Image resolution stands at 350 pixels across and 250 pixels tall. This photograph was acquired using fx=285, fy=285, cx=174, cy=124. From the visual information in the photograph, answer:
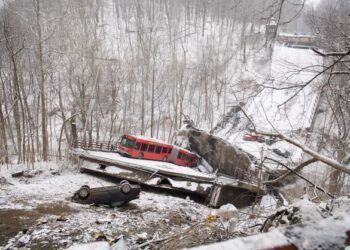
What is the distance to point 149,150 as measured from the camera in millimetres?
19125

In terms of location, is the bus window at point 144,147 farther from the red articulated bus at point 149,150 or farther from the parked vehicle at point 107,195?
the parked vehicle at point 107,195

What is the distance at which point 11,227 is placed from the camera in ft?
20.5

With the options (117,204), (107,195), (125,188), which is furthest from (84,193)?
(125,188)

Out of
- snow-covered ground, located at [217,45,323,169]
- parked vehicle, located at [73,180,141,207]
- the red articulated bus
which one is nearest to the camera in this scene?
snow-covered ground, located at [217,45,323,169]

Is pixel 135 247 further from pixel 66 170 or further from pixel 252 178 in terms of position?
pixel 252 178

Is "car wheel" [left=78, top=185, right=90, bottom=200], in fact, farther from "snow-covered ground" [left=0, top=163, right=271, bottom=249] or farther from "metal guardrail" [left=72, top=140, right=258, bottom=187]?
"metal guardrail" [left=72, top=140, right=258, bottom=187]

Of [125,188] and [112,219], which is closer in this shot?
[112,219]

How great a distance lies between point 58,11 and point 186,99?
18.2 m

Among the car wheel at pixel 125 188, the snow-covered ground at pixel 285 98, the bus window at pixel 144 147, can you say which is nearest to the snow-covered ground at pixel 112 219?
the car wheel at pixel 125 188

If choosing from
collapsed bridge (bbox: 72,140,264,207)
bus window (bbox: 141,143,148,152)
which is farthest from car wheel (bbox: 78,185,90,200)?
bus window (bbox: 141,143,148,152)

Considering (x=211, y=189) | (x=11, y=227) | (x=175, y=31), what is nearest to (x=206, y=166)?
(x=211, y=189)

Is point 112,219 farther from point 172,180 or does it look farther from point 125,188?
point 172,180

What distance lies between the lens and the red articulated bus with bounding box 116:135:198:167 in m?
18.2

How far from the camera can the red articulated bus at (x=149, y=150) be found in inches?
719
